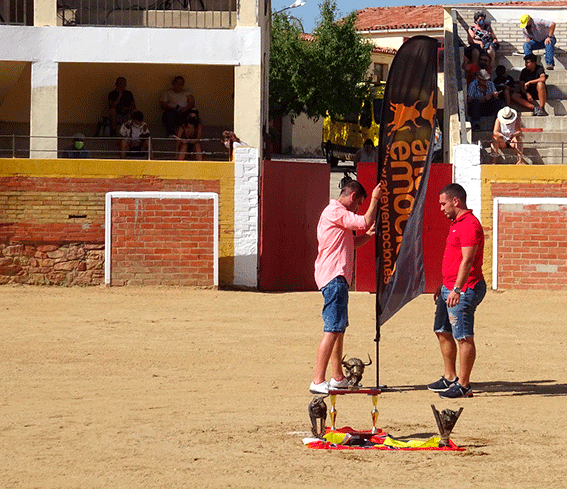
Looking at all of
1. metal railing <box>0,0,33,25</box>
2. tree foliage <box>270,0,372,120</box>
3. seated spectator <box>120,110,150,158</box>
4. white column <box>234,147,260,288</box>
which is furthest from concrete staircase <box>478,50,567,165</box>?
tree foliage <box>270,0,372,120</box>

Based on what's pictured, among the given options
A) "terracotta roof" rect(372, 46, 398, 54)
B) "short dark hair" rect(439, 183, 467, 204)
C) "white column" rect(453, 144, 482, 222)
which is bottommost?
"short dark hair" rect(439, 183, 467, 204)

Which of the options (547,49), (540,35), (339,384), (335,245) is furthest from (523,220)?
(339,384)

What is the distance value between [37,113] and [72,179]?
2.39 meters

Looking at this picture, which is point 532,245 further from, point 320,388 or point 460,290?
point 320,388

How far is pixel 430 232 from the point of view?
15.7 meters

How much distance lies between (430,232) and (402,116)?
25.3 feet

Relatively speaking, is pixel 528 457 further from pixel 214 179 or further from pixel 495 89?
pixel 495 89

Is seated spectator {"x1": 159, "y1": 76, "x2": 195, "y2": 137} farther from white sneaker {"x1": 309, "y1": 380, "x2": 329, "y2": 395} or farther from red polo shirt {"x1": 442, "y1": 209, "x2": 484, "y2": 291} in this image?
white sneaker {"x1": 309, "y1": 380, "x2": 329, "y2": 395}

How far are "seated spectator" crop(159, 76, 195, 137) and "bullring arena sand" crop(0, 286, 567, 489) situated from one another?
5.00 metres

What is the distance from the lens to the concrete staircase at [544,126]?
16.7 meters

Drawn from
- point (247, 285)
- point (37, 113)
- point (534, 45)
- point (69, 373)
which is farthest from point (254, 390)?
point (534, 45)

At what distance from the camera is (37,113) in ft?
57.4

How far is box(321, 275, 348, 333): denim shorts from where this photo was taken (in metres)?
7.90

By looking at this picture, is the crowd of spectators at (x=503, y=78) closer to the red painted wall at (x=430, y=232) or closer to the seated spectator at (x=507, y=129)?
the seated spectator at (x=507, y=129)
